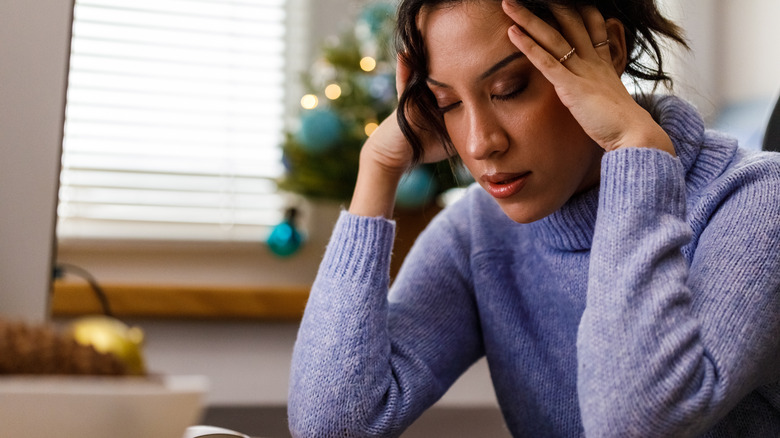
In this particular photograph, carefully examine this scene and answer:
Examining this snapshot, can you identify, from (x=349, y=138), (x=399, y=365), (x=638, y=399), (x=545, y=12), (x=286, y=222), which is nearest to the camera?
(x=638, y=399)

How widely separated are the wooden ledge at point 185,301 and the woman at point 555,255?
57 centimetres

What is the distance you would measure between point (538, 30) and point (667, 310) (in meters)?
0.34

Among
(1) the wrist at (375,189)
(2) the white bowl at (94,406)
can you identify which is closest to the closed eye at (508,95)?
(1) the wrist at (375,189)

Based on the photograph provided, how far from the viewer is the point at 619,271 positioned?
0.79 meters

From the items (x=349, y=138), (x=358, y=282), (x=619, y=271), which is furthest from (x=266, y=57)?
(x=619, y=271)

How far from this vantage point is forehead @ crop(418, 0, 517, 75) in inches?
34.7

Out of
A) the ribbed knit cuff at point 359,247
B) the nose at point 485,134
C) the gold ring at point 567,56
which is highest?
the gold ring at point 567,56

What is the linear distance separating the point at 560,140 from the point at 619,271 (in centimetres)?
20

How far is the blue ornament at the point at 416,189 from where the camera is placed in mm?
1662

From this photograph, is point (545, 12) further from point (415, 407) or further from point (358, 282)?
point (415, 407)

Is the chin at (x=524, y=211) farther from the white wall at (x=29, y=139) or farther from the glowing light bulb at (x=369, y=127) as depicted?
the glowing light bulb at (x=369, y=127)

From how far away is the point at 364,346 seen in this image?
0.96 m

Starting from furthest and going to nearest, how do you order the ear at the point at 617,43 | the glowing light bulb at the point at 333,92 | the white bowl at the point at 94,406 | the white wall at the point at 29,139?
the glowing light bulb at the point at 333,92, the ear at the point at 617,43, the white wall at the point at 29,139, the white bowl at the point at 94,406

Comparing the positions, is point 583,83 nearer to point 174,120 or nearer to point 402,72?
point 402,72
